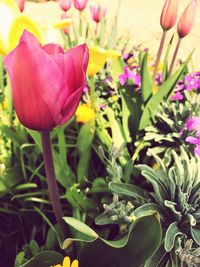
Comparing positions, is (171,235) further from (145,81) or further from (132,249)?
(145,81)

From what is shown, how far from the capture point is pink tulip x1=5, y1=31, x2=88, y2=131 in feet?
2.23

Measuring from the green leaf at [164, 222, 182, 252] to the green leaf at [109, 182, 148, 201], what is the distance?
0.12m

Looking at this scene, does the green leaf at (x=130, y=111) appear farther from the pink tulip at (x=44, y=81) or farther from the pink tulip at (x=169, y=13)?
the pink tulip at (x=44, y=81)

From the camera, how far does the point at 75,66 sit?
2.43 feet

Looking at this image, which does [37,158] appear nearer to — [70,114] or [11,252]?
[11,252]

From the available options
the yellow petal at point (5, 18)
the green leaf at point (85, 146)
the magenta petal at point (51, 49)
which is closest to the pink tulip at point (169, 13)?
the green leaf at point (85, 146)

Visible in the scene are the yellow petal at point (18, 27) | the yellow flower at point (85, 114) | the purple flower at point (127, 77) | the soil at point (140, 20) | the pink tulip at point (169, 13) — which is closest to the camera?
the yellow petal at point (18, 27)

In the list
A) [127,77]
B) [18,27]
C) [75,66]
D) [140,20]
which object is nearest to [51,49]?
[75,66]

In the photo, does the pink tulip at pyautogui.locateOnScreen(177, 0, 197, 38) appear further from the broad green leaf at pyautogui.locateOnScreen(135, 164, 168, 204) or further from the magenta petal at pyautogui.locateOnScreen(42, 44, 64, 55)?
the magenta petal at pyautogui.locateOnScreen(42, 44, 64, 55)

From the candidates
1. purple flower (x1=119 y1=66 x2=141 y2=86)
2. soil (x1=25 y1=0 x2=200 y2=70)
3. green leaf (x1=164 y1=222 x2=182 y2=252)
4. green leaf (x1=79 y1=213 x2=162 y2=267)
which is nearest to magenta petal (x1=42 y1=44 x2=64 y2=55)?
green leaf (x1=79 y1=213 x2=162 y2=267)

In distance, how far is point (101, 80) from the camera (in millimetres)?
1749

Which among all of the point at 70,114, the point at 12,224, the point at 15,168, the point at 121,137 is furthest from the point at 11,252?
the point at 70,114

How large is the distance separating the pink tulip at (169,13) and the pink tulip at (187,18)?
1.2 inches

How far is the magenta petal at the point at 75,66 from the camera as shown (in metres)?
0.73
